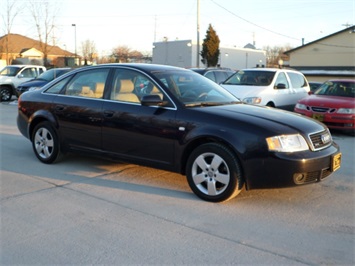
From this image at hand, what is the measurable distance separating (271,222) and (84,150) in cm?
303

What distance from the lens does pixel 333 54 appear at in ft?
134

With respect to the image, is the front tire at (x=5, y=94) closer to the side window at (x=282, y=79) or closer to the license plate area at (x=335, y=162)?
the side window at (x=282, y=79)

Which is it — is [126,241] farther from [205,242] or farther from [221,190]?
[221,190]

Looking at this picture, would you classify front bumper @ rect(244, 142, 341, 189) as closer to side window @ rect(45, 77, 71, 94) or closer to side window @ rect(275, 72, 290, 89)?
side window @ rect(45, 77, 71, 94)

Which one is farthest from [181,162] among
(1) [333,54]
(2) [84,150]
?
(1) [333,54]

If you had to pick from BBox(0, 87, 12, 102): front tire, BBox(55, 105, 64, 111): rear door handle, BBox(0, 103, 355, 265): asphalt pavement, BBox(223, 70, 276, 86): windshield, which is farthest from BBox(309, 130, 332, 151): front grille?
BBox(0, 87, 12, 102): front tire

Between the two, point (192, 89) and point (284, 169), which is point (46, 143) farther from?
point (284, 169)

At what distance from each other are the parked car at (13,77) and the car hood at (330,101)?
43.7 feet

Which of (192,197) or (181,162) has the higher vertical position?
(181,162)

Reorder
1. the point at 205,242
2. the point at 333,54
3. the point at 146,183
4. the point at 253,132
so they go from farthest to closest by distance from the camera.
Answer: the point at 333,54
the point at 146,183
the point at 253,132
the point at 205,242

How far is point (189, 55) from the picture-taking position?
53375 millimetres

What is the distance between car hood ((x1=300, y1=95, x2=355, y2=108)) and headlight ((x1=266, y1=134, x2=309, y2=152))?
5.79 meters

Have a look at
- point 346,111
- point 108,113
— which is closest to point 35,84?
point 108,113

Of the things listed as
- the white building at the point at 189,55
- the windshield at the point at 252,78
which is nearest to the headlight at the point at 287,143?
the windshield at the point at 252,78
